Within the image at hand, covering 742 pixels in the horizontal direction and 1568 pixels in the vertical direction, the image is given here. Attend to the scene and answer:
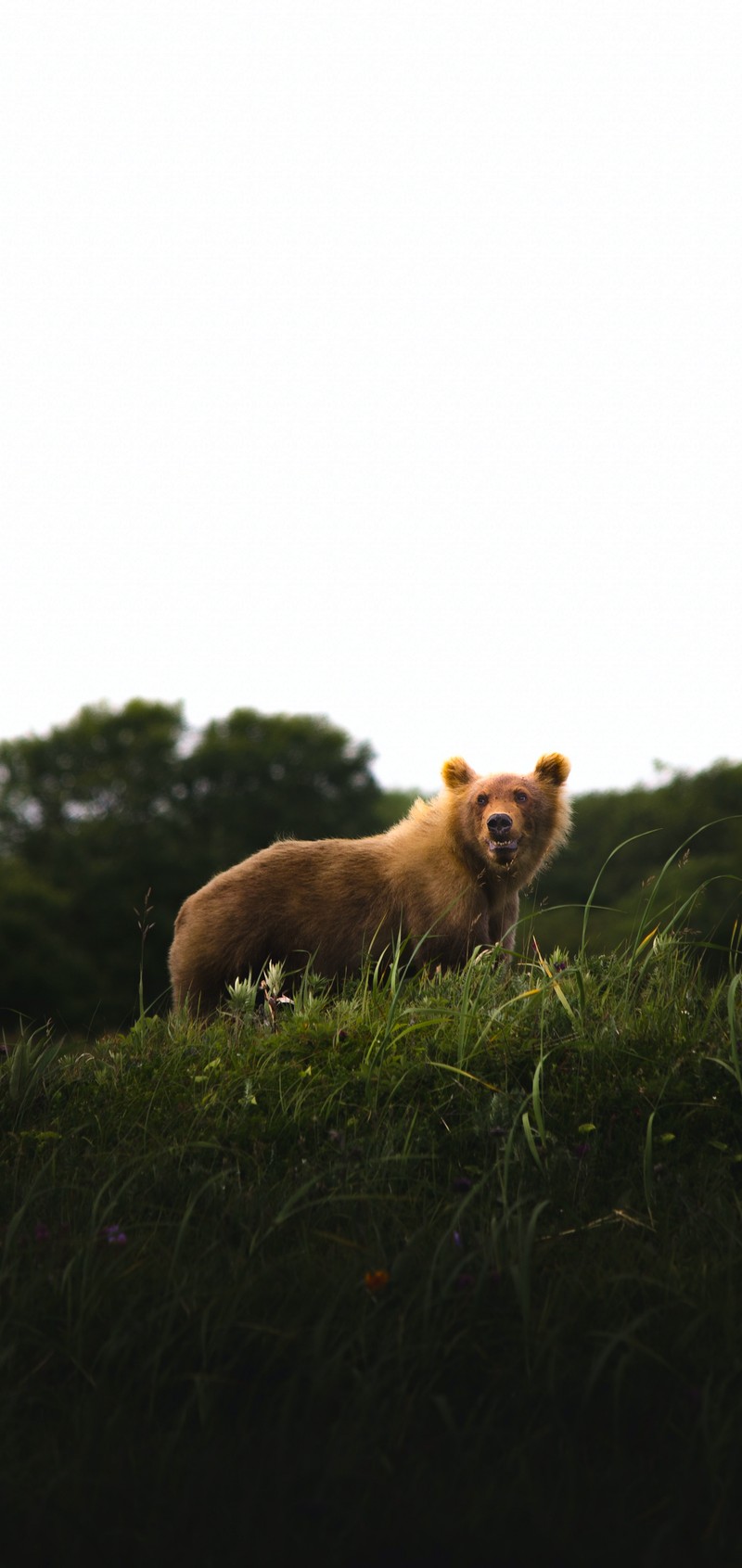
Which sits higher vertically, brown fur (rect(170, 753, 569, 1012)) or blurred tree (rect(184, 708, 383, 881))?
blurred tree (rect(184, 708, 383, 881))

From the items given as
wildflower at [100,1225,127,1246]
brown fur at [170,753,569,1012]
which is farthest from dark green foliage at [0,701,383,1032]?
wildflower at [100,1225,127,1246]

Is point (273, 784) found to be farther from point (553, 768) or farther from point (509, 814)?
point (509, 814)

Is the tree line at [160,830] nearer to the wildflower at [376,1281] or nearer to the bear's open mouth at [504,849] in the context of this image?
the bear's open mouth at [504,849]

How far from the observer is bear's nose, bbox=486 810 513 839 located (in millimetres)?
6863

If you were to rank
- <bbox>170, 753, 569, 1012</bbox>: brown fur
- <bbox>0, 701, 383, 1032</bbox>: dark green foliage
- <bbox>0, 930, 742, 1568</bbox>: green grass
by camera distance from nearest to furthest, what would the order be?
<bbox>0, 930, 742, 1568</bbox>: green grass < <bbox>170, 753, 569, 1012</bbox>: brown fur < <bbox>0, 701, 383, 1032</bbox>: dark green foliage

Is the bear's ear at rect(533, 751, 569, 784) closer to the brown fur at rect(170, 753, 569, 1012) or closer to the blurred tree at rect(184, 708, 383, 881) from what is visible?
the brown fur at rect(170, 753, 569, 1012)

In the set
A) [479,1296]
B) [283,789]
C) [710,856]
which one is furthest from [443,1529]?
[710,856]

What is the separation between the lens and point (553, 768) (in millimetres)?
7680

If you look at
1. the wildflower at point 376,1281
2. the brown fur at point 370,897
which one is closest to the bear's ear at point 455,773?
the brown fur at point 370,897

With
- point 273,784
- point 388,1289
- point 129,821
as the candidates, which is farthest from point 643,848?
point 388,1289

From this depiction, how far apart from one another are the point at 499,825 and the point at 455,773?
80 centimetres

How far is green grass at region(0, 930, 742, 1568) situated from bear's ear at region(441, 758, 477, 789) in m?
2.20

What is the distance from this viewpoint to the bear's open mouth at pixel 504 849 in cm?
684

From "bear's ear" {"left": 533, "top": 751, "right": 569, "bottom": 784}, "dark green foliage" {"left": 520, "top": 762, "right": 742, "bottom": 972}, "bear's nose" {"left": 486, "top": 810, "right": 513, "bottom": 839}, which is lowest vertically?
"dark green foliage" {"left": 520, "top": 762, "right": 742, "bottom": 972}
